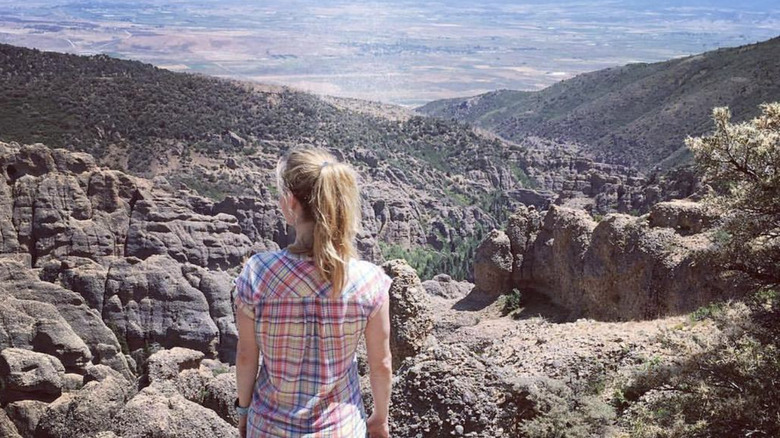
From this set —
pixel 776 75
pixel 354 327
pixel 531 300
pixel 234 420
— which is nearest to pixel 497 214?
pixel 776 75

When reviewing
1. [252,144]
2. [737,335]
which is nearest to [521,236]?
[737,335]

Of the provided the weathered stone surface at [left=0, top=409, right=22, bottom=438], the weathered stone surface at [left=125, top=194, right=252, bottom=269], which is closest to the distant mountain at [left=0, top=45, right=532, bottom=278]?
the weathered stone surface at [left=125, top=194, right=252, bottom=269]

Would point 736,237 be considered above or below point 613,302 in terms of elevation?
above

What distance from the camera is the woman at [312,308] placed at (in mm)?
3756

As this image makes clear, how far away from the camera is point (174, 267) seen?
92.7ft

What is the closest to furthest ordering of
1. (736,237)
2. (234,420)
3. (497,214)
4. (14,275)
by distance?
(736,237) → (234,420) → (14,275) → (497,214)

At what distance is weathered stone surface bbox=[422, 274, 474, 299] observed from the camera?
1500 inches

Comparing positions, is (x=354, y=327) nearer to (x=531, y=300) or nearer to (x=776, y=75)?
(x=531, y=300)

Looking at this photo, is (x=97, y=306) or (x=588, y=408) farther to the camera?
(x=97, y=306)

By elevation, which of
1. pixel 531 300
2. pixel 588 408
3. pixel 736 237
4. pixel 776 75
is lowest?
pixel 531 300

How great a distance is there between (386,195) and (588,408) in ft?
Answer: 220

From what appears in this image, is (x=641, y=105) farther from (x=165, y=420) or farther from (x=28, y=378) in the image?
(x=165, y=420)

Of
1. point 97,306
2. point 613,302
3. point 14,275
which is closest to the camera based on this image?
point 613,302

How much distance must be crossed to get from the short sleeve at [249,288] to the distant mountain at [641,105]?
86.8 metres
